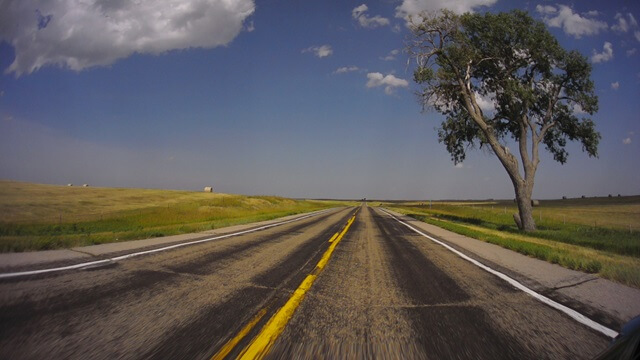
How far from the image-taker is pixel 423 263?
7.83 meters

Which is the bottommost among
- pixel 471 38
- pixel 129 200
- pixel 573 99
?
pixel 129 200

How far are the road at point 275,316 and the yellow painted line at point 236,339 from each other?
0.04 feet

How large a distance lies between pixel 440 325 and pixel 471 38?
22.2m

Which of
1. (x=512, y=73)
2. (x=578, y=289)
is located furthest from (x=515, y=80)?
(x=578, y=289)

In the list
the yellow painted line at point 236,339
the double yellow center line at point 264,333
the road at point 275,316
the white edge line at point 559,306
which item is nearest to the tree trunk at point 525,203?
the white edge line at point 559,306

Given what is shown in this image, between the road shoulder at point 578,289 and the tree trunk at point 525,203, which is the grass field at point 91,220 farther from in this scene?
the tree trunk at point 525,203

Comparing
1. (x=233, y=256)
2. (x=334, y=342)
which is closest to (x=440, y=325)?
(x=334, y=342)

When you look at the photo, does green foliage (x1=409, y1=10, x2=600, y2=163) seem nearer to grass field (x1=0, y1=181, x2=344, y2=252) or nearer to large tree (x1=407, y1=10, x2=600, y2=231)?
large tree (x1=407, y1=10, x2=600, y2=231)

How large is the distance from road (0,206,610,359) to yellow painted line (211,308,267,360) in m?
0.01

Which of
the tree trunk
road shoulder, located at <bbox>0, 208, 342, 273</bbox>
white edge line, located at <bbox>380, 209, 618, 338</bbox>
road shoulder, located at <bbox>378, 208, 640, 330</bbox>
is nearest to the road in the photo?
white edge line, located at <bbox>380, 209, 618, 338</bbox>

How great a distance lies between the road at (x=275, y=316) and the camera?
3045 millimetres

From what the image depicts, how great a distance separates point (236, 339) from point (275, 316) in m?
0.73

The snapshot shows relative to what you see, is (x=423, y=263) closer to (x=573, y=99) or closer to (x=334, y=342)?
(x=334, y=342)

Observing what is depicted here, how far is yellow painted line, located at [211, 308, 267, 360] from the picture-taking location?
9.33 feet
